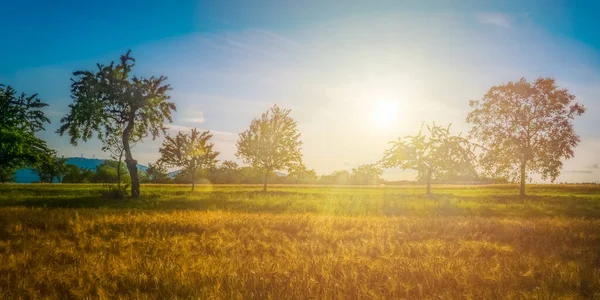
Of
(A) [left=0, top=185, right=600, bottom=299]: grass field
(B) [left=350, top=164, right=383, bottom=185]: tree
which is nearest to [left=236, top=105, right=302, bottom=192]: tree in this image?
(A) [left=0, top=185, right=600, bottom=299]: grass field

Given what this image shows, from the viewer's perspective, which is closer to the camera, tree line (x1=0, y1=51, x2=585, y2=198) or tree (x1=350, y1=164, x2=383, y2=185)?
tree line (x1=0, y1=51, x2=585, y2=198)

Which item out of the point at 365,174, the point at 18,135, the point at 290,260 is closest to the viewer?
the point at 290,260

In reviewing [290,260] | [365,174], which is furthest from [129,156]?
[365,174]

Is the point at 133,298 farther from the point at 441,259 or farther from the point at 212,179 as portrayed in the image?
the point at 212,179

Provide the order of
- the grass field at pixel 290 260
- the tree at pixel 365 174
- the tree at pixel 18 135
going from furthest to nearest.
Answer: the tree at pixel 365 174 < the tree at pixel 18 135 < the grass field at pixel 290 260

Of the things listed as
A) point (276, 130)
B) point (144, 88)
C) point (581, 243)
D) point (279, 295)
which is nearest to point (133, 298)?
point (279, 295)

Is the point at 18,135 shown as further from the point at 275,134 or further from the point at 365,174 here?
the point at 365,174

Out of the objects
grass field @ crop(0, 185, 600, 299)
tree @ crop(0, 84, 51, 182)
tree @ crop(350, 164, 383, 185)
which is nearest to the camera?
grass field @ crop(0, 185, 600, 299)

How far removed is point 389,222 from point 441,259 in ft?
19.3

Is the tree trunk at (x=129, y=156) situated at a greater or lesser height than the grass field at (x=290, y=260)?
greater

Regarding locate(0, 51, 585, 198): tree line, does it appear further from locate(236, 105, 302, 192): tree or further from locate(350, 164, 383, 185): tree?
locate(350, 164, 383, 185): tree

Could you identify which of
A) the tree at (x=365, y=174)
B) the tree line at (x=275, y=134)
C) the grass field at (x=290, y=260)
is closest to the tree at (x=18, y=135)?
the tree line at (x=275, y=134)

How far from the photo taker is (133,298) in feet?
15.0

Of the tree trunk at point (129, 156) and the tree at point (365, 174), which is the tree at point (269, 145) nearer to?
the tree trunk at point (129, 156)
